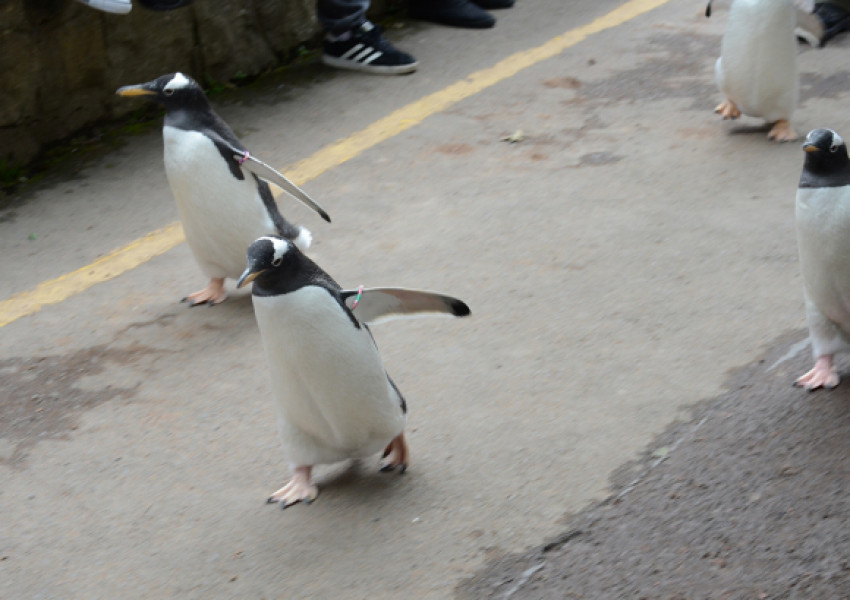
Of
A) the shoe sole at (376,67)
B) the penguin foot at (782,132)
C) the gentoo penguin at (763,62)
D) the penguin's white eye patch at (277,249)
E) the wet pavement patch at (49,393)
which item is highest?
the penguin's white eye patch at (277,249)

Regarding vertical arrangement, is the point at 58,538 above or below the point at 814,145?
below

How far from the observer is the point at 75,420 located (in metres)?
3.10

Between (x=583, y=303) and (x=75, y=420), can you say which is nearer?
(x=75, y=420)

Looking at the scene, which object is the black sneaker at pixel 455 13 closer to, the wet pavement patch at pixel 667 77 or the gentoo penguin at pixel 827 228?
the wet pavement patch at pixel 667 77

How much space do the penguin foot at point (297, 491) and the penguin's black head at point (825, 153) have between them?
4.85 feet

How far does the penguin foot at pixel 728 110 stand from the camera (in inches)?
188

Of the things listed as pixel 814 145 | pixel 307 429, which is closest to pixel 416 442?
pixel 307 429

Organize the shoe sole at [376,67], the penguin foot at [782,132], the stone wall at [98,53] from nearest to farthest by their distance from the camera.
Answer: the penguin foot at [782,132]
the stone wall at [98,53]
the shoe sole at [376,67]

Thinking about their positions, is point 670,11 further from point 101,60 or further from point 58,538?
point 58,538

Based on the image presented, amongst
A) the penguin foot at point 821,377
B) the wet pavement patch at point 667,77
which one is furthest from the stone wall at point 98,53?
the penguin foot at point 821,377

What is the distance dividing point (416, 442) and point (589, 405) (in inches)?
18.9

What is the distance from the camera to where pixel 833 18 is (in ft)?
19.6

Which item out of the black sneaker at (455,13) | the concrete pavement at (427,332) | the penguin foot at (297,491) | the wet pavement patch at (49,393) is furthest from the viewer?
the black sneaker at (455,13)

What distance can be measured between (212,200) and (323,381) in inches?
47.6
